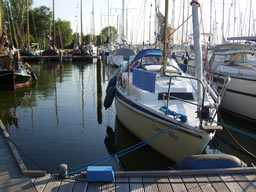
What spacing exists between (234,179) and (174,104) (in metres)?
3.45

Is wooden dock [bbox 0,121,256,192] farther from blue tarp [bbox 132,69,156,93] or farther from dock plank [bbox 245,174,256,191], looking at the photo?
blue tarp [bbox 132,69,156,93]

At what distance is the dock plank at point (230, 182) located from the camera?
480 cm

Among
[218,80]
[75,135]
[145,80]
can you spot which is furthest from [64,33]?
[145,80]

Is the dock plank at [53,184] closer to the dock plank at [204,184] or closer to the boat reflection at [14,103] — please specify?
the dock plank at [204,184]

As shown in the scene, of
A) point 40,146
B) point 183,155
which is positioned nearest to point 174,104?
point 183,155

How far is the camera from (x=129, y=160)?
8.23 m

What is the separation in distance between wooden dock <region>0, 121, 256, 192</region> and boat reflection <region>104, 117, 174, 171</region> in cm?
242

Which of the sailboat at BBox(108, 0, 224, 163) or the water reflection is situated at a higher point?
the sailboat at BBox(108, 0, 224, 163)

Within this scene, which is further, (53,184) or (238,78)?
(238,78)

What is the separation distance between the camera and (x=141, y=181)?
16.3 ft

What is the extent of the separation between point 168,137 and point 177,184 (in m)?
2.21

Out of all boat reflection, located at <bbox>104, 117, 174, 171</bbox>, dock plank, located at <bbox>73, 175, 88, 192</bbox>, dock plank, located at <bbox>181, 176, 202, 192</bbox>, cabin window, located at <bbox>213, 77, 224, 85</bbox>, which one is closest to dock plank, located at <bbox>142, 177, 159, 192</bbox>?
dock plank, located at <bbox>181, 176, 202, 192</bbox>

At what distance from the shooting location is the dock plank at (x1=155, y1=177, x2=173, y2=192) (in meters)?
4.76

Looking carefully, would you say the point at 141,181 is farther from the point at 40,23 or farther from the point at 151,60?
the point at 40,23
